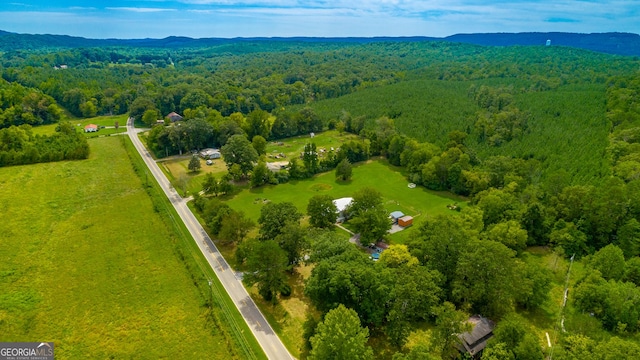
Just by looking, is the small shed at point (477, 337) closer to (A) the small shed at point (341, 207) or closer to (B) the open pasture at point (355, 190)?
(B) the open pasture at point (355, 190)

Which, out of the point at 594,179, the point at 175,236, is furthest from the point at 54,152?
the point at 594,179

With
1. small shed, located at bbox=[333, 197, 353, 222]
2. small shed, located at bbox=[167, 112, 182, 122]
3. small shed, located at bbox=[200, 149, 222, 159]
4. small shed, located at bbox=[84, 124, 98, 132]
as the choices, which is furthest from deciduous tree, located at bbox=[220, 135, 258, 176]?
small shed, located at bbox=[84, 124, 98, 132]

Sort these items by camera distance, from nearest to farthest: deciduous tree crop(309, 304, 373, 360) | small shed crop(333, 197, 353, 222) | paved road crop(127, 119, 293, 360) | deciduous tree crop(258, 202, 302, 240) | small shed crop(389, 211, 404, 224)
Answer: deciduous tree crop(309, 304, 373, 360), paved road crop(127, 119, 293, 360), deciduous tree crop(258, 202, 302, 240), small shed crop(389, 211, 404, 224), small shed crop(333, 197, 353, 222)

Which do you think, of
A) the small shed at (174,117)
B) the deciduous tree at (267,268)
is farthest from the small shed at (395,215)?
the small shed at (174,117)

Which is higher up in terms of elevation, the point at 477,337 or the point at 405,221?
the point at 477,337

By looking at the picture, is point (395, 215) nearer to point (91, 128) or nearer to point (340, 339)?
point (340, 339)

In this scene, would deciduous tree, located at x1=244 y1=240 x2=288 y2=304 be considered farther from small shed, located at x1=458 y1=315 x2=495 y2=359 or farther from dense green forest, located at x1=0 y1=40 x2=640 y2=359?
small shed, located at x1=458 y1=315 x2=495 y2=359

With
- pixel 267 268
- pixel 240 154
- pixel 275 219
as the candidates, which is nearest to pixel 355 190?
pixel 240 154
